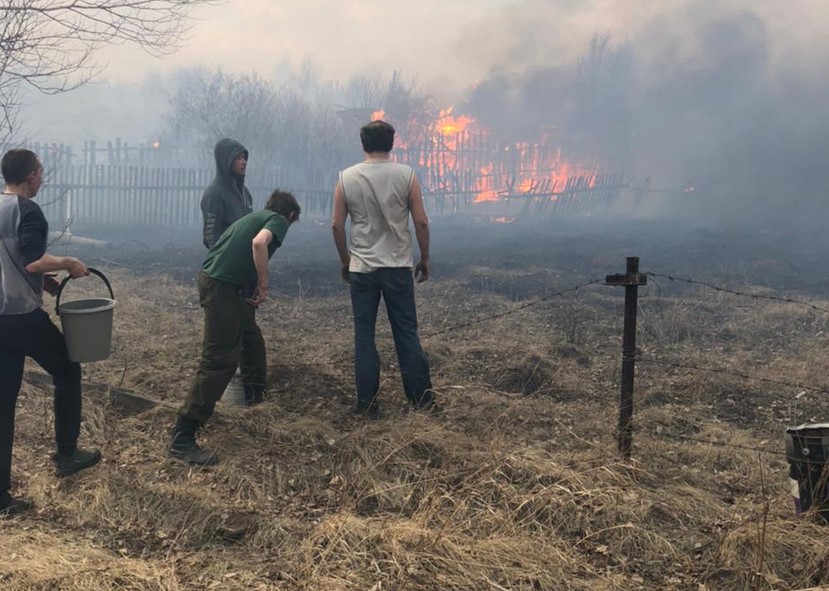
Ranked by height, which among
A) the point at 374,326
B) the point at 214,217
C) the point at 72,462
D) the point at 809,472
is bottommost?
the point at 72,462

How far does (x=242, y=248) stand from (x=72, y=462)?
1.49 m

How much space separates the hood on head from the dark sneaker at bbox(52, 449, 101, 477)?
2.20 meters

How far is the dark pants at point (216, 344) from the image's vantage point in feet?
11.7

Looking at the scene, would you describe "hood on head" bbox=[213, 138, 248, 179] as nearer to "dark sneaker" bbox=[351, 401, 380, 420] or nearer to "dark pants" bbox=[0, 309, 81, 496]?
"dark pants" bbox=[0, 309, 81, 496]

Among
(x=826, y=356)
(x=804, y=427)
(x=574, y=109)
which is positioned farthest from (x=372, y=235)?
(x=574, y=109)

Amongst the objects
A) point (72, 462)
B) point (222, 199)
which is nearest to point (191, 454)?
point (72, 462)

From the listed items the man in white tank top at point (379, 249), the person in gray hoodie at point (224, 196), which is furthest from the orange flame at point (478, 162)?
the man in white tank top at point (379, 249)

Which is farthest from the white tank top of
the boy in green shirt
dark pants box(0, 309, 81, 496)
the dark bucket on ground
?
the dark bucket on ground

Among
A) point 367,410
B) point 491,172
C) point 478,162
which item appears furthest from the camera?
point 491,172

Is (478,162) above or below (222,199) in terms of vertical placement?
above

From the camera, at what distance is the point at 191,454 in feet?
11.7

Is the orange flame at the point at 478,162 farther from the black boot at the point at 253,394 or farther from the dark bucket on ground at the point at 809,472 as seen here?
the dark bucket on ground at the point at 809,472

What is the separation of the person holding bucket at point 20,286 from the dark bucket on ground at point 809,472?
3.55m

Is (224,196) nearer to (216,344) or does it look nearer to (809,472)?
(216,344)
